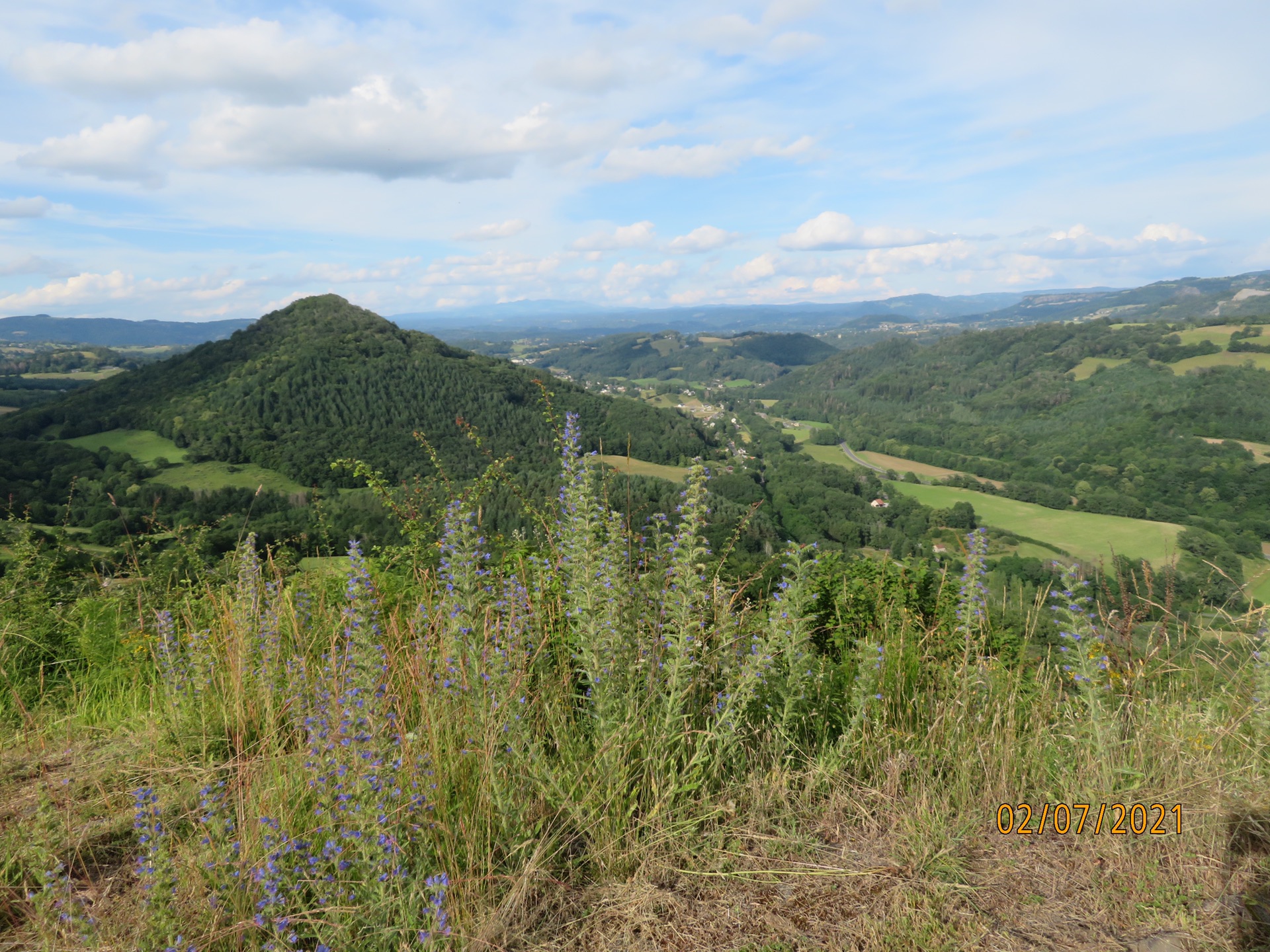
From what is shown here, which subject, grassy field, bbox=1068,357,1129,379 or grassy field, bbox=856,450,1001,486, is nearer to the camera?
grassy field, bbox=856,450,1001,486

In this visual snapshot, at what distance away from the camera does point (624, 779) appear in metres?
2.64

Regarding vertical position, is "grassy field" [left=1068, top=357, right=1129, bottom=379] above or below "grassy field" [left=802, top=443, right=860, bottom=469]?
above

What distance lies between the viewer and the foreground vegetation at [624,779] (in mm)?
2150

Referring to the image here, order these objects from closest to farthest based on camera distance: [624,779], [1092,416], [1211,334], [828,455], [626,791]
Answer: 1. [624,779]
2. [626,791]
3. [828,455]
4. [1092,416]
5. [1211,334]

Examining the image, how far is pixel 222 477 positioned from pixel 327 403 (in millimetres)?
30432

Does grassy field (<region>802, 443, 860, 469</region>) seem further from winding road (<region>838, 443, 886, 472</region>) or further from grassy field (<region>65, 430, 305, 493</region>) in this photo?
grassy field (<region>65, 430, 305, 493</region>)

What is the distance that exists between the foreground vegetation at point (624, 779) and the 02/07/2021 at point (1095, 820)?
0.04 metres

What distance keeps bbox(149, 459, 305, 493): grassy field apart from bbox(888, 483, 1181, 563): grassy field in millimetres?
72138

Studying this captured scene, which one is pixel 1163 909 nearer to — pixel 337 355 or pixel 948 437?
pixel 337 355

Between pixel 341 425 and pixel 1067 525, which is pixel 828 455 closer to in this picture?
pixel 1067 525

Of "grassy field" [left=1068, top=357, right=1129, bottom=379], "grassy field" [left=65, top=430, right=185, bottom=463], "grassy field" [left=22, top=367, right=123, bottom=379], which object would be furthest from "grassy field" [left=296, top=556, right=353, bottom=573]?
"grassy field" [left=1068, top=357, right=1129, bottom=379]

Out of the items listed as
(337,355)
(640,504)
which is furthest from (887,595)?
(337,355)

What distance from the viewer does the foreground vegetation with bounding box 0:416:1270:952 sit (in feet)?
7.06

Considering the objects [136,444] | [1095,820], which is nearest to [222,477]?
[136,444]
